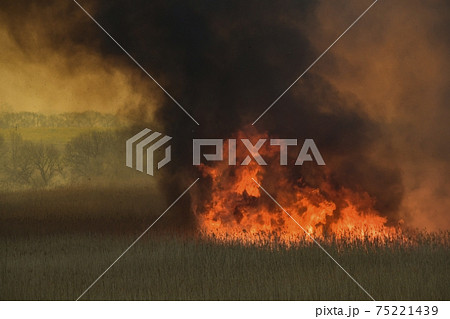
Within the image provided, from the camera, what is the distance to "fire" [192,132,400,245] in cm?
1833

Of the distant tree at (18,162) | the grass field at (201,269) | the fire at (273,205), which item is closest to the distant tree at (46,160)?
the distant tree at (18,162)

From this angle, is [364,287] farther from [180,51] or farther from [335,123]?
[180,51]

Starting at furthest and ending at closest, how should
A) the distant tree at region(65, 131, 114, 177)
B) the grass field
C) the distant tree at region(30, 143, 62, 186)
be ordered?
the distant tree at region(65, 131, 114, 177) < the distant tree at region(30, 143, 62, 186) < the grass field

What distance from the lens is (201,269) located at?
13961mm

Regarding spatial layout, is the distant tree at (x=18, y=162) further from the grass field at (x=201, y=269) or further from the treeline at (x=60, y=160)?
the grass field at (x=201, y=269)

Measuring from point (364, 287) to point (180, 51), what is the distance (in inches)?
377

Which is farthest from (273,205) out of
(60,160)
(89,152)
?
(60,160)

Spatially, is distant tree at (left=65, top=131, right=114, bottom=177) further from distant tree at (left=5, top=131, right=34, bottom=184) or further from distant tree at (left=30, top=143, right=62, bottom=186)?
distant tree at (left=5, top=131, right=34, bottom=184)

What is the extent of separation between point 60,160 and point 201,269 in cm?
1676

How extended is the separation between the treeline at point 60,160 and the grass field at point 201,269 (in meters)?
9.47

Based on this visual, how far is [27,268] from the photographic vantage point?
14703mm

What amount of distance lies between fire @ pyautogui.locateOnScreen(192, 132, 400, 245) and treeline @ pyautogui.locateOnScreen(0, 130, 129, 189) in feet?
30.7

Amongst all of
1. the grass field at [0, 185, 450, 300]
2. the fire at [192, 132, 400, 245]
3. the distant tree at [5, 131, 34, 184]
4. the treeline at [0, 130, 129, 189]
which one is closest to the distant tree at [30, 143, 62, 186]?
the treeline at [0, 130, 129, 189]

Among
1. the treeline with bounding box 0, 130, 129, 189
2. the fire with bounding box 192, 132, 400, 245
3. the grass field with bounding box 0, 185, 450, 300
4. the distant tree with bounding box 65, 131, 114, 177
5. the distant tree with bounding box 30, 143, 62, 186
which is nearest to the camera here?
the grass field with bounding box 0, 185, 450, 300
